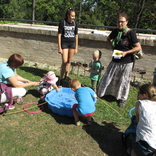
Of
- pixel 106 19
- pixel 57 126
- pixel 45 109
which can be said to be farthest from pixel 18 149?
pixel 106 19

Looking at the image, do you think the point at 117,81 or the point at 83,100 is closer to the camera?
the point at 83,100

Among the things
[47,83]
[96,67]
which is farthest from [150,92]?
[47,83]

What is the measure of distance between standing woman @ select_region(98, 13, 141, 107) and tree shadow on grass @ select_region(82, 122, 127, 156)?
91cm

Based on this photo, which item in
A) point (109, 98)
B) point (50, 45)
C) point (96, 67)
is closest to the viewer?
point (96, 67)

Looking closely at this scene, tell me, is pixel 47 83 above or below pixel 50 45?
below

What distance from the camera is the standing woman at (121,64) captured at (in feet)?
12.0

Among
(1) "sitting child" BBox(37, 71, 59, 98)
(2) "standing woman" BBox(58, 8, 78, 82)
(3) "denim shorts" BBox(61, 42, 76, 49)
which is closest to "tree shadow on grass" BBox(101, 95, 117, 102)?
(1) "sitting child" BBox(37, 71, 59, 98)

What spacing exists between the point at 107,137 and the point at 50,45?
166 inches

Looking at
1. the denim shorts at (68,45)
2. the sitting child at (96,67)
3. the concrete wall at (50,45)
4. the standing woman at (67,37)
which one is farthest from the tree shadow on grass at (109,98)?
the concrete wall at (50,45)

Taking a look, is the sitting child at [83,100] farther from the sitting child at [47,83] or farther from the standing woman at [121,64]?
the standing woman at [121,64]

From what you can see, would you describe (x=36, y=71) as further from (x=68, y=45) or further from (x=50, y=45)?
(x=68, y=45)

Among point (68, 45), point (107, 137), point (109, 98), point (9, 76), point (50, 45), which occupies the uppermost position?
point (68, 45)

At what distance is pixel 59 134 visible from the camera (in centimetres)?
317

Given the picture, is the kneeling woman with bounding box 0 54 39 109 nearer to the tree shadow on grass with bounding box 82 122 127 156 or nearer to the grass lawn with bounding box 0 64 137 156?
the grass lawn with bounding box 0 64 137 156
